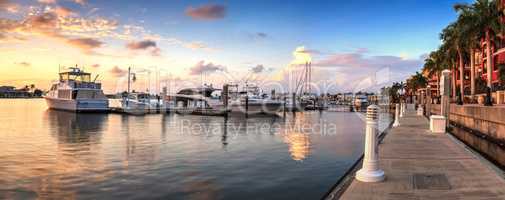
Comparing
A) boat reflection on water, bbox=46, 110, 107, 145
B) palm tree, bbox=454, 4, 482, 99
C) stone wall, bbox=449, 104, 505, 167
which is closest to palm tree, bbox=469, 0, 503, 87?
palm tree, bbox=454, 4, 482, 99

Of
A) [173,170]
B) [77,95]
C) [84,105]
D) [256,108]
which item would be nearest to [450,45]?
[256,108]

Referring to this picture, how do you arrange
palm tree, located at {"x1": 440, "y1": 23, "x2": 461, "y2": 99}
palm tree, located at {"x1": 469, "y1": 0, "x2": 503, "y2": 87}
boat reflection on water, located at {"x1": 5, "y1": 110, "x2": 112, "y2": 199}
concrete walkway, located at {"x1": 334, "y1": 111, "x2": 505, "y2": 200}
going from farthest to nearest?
palm tree, located at {"x1": 440, "y1": 23, "x2": 461, "y2": 99}
palm tree, located at {"x1": 469, "y1": 0, "x2": 503, "y2": 87}
boat reflection on water, located at {"x1": 5, "y1": 110, "x2": 112, "y2": 199}
concrete walkway, located at {"x1": 334, "y1": 111, "x2": 505, "y2": 200}

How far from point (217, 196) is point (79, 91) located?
7263 centimetres

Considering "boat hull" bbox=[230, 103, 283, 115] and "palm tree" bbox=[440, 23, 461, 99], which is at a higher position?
"palm tree" bbox=[440, 23, 461, 99]

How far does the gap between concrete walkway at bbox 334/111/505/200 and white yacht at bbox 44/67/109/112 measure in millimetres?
70497

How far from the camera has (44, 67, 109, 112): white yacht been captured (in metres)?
74.0

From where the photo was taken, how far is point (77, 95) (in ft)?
247

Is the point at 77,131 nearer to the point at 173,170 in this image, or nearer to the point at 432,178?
the point at 173,170

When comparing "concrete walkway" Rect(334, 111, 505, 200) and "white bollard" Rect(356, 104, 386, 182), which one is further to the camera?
"white bollard" Rect(356, 104, 386, 182)

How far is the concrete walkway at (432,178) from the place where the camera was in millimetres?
7160

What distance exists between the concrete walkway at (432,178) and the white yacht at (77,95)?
7050 centimetres

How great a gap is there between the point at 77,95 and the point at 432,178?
252 ft

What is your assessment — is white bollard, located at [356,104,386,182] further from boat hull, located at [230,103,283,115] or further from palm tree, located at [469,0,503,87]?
boat hull, located at [230,103,283,115]

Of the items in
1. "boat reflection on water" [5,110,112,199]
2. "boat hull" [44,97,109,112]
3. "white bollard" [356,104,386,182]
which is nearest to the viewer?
"white bollard" [356,104,386,182]
